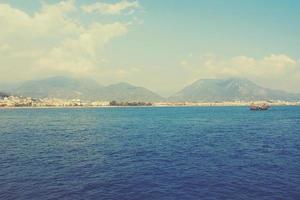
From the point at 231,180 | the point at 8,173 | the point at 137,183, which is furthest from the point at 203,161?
the point at 8,173

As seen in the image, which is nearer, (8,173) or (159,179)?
(159,179)

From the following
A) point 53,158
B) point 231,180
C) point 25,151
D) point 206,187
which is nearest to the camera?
point 206,187

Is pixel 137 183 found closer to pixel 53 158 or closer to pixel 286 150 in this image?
pixel 53 158

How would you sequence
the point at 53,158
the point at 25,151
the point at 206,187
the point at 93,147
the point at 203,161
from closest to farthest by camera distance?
the point at 206,187 → the point at 203,161 → the point at 53,158 → the point at 25,151 → the point at 93,147

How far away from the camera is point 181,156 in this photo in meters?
55.0

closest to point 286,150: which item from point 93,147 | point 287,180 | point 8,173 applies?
point 287,180

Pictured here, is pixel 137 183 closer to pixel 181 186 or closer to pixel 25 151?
pixel 181 186

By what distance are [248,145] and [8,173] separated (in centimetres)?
4557

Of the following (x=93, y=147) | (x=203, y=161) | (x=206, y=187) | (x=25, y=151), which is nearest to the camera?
(x=206, y=187)

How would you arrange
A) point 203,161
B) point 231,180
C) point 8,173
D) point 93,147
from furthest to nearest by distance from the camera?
1. point 93,147
2. point 203,161
3. point 8,173
4. point 231,180

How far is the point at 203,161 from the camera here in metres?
50.5

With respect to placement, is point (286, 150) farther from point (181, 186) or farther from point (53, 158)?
point (53, 158)

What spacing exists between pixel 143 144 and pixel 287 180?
1411 inches

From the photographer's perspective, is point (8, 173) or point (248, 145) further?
point (248, 145)
